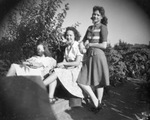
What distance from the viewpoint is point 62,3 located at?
54.4 inches

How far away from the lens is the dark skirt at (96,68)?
4.16 feet

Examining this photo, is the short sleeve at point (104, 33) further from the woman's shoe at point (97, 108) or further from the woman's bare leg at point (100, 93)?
the woman's shoe at point (97, 108)

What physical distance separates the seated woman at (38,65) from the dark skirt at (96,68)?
0.35m

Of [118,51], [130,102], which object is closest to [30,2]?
[118,51]

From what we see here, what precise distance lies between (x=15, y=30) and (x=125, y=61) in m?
0.85

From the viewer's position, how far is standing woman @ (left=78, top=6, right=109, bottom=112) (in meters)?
1.23

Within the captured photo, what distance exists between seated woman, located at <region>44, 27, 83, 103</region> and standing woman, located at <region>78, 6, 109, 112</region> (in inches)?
3.8

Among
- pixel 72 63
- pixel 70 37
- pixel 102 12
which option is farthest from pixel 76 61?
pixel 102 12

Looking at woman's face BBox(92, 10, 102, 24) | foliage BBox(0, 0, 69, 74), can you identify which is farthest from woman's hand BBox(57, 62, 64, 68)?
woman's face BBox(92, 10, 102, 24)

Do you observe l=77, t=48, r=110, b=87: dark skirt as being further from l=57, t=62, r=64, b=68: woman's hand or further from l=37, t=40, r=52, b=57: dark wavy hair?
l=37, t=40, r=52, b=57: dark wavy hair

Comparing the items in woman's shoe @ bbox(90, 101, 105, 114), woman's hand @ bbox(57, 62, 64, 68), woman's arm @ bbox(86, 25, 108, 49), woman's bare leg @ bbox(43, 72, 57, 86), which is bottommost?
woman's shoe @ bbox(90, 101, 105, 114)

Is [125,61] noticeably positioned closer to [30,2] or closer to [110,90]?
[110,90]

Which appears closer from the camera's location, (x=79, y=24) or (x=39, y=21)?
(x=79, y=24)

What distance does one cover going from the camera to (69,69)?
4.96ft
